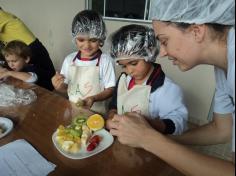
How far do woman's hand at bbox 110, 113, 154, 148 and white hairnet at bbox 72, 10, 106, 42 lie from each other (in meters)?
0.79

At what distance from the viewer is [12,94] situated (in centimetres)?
133

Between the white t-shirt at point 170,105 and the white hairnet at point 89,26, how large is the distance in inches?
19.1

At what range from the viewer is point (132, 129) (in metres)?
0.80

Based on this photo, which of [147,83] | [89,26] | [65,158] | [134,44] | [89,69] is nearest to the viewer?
[65,158]

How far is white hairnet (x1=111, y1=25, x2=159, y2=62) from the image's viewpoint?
116cm

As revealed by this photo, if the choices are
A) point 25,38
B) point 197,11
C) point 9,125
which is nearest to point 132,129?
point 197,11

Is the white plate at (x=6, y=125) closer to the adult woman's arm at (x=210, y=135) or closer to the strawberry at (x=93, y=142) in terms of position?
the strawberry at (x=93, y=142)

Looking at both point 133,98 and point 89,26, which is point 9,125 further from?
point 89,26

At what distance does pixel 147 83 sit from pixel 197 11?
1.95 feet

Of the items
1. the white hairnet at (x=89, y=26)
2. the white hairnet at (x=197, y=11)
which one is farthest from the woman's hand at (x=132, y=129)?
the white hairnet at (x=89, y=26)

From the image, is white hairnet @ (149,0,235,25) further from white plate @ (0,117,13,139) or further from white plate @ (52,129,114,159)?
white plate @ (0,117,13,139)

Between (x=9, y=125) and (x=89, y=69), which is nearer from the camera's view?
(x=9, y=125)

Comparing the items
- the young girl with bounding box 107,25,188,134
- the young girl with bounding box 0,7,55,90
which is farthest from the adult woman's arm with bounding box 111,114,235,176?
the young girl with bounding box 0,7,55,90

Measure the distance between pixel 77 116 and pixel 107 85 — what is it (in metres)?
0.51
